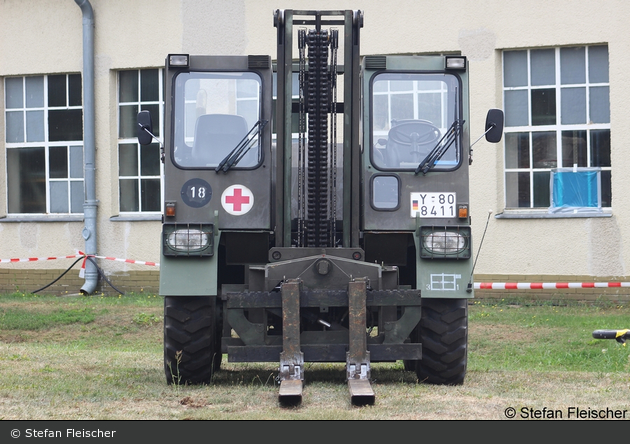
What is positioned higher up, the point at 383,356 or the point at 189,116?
the point at 189,116

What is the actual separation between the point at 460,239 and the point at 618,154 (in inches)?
324

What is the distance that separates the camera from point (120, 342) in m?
Answer: 12.9

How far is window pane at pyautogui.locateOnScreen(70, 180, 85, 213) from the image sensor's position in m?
17.9

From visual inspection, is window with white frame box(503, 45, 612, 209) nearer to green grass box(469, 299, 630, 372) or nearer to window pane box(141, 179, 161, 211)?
green grass box(469, 299, 630, 372)

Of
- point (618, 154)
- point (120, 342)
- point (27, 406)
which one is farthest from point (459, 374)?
point (618, 154)

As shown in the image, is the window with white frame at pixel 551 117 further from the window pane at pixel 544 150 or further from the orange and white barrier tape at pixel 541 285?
the orange and white barrier tape at pixel 541 285

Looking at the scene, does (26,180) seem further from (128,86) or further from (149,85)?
(149,85)

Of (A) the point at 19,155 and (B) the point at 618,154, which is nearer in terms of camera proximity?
(B) the point at 618,154

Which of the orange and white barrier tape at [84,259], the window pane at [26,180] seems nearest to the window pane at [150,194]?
the orange and white barrier tape at [84,259]

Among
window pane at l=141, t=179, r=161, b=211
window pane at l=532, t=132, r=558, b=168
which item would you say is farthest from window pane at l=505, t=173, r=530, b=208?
window pane at l=141, t=179, r=161, b=211

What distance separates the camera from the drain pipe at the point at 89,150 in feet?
56.4

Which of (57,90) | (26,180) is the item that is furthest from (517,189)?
(26,180)

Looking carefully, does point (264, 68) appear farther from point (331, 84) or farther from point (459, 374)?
Answer: point (459, 374)

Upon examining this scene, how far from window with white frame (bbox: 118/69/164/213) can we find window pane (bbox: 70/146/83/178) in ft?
2.54
